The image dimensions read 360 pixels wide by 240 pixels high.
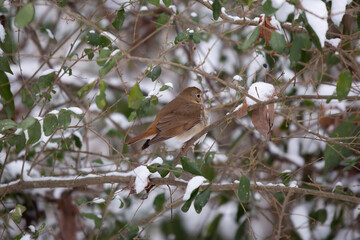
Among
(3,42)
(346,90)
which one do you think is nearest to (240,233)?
(346,90)

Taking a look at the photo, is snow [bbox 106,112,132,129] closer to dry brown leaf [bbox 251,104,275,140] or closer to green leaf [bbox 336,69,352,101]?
dry brown leaf [bbox 251,104,275,140]

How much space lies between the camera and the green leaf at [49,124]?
269cm

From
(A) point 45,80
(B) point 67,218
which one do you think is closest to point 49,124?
(A) point 45,80

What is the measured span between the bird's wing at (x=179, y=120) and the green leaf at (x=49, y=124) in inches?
57.4

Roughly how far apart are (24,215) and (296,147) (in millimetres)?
2888

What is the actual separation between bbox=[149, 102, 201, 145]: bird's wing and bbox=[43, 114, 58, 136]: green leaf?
146cm

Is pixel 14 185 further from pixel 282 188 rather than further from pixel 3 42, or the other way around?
pixel 282 188

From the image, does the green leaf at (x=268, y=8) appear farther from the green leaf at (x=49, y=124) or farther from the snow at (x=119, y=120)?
the snow at (x=119, y=120)

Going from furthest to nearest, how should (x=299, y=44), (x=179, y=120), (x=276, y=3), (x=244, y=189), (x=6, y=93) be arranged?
(x=179, y=120) < (x=6, y=93) < (x=244, y=189) < (x=299, y=44) < (x=276, y=3)

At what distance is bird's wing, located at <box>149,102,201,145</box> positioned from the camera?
13.5 feet

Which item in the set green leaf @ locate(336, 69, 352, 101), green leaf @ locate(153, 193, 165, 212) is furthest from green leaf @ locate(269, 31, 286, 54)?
green leaf @ locate(153, 193, 165, 212)

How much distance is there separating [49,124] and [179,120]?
5.78 feet

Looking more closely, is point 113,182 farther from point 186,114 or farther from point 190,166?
point 186,114

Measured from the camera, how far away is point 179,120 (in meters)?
4.29
